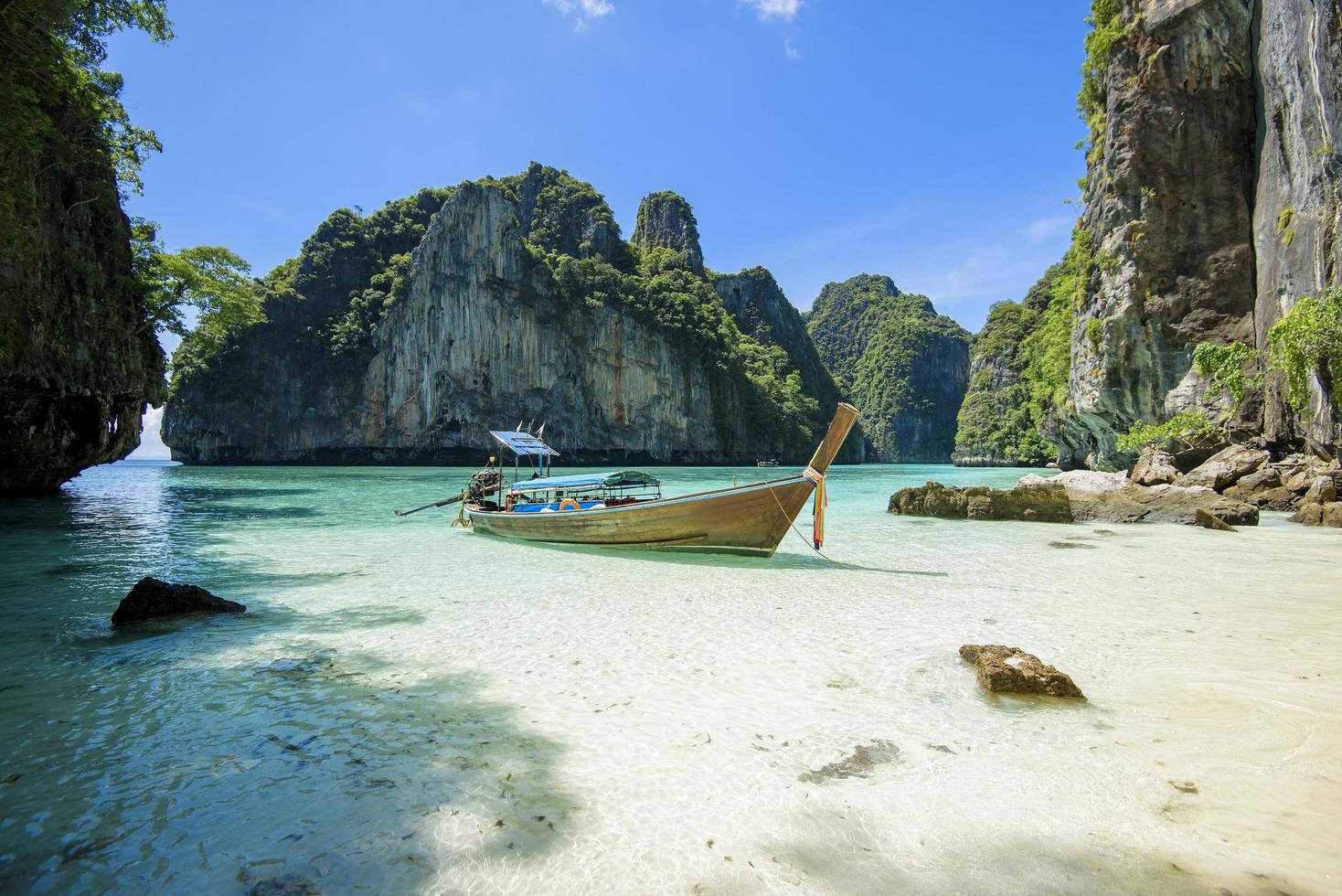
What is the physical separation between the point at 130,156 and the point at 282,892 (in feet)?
83.9

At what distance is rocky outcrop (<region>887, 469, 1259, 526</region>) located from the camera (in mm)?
13906

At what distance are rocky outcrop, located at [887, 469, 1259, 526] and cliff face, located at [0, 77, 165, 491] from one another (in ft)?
63.7

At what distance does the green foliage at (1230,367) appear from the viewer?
17578 millimetres

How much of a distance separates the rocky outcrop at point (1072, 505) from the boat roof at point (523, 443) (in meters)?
10.6

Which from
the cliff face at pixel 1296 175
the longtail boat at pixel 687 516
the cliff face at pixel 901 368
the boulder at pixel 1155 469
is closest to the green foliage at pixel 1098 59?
the cliff face at pixel 1296 175

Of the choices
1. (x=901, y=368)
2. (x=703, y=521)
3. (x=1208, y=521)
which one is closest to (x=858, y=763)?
(x=703, y=521)

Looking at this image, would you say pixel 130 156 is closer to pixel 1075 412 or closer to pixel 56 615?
pixel 56 615

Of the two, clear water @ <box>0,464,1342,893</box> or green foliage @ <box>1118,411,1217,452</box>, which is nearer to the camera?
clear water @ <box>0,464,1342,893</box>

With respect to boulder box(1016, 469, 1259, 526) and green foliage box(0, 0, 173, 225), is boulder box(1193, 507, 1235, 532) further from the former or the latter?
green foliage box(0, 0, 173, 225)

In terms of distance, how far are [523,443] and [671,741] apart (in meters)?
11.8

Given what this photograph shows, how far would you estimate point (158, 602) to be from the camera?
19.6 ft

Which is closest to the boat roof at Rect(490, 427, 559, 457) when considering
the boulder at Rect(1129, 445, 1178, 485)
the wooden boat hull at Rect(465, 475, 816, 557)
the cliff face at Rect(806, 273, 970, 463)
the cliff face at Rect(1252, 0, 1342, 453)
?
the wooden boat hull at Rect(465, 475, 816, 557)

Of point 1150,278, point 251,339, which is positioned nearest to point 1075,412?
point 1150,278

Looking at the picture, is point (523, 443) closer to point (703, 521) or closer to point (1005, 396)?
point (703, 521)
